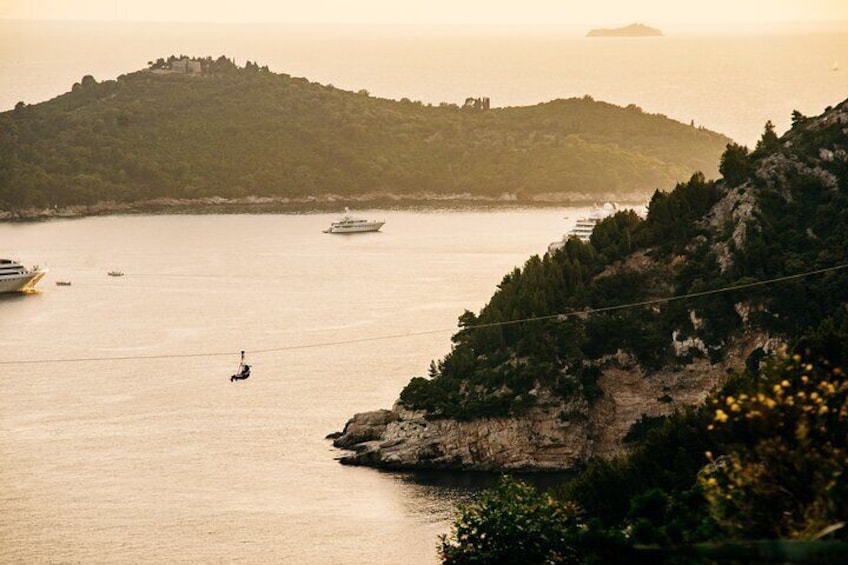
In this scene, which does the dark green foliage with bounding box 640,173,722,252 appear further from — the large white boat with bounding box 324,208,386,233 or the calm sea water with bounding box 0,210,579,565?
the large white boat with bounding box 324,208,386,233

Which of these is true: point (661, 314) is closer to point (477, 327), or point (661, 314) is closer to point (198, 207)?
point (477, 327)

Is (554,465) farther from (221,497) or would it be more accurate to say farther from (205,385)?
(205,385)

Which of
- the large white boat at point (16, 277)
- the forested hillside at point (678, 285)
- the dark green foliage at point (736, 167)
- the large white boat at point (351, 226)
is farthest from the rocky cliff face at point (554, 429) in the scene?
the large white boat at point (351, 226)

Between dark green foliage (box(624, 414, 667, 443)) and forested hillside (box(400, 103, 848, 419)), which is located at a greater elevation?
forested hillside (box(400, 103, 848, 419))

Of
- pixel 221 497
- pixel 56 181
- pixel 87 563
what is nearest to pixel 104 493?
pixel 221 497

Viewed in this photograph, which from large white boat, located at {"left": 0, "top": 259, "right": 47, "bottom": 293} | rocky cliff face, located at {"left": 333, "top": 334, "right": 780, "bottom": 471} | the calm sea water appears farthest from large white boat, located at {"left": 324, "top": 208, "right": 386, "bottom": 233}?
rocky cliff face, located at {"left": 333, "top": 334, "right": 780, "bottom": 471}
